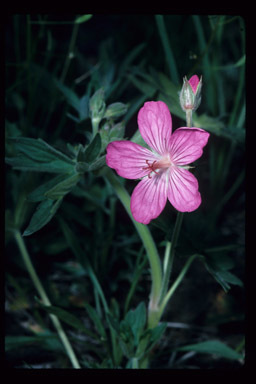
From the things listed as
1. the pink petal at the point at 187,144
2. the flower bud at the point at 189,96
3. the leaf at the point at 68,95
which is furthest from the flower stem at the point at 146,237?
the leaf at the point at 68,95

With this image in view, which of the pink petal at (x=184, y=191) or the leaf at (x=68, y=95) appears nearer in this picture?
the pink petal at (x=184, y=191)

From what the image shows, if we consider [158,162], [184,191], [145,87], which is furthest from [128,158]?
[145,87]

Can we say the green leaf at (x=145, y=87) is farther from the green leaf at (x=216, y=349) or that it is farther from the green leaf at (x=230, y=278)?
the green leaf at (x=216, y=349)

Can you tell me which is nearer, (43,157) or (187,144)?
(187,144)

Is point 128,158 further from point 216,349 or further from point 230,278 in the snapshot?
point 216,349

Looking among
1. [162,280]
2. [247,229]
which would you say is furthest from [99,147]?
[247,229]

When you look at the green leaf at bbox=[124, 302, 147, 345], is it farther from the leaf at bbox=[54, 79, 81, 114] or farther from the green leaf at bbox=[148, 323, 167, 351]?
the leaf at bbox=[54, 79, 81, 114]
